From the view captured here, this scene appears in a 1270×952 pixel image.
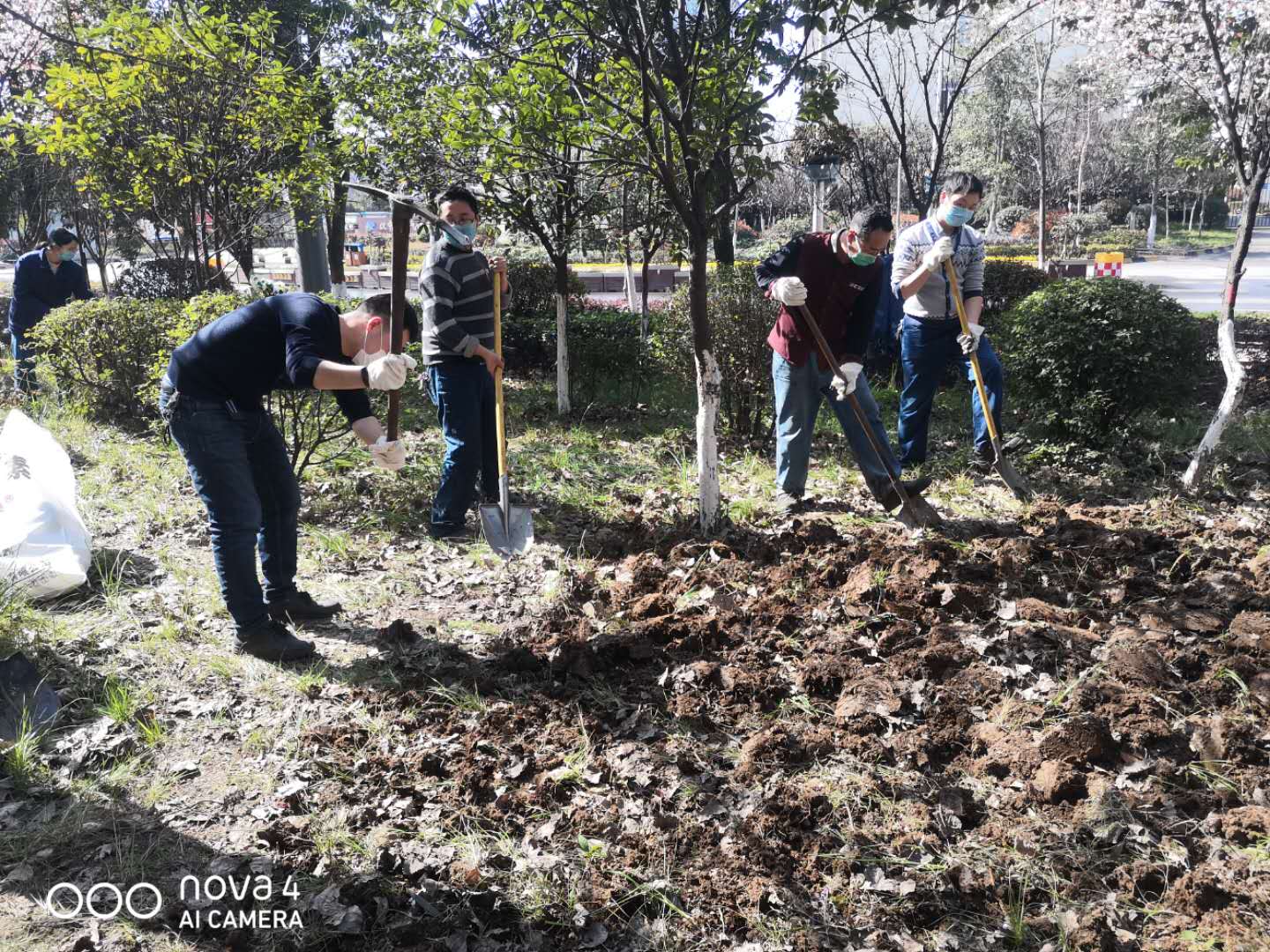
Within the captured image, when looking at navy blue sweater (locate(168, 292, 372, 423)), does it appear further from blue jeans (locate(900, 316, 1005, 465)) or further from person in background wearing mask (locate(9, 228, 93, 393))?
person in background wearing mask (locate(9, 228, 93, 393))

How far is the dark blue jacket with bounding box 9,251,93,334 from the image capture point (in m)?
8.64

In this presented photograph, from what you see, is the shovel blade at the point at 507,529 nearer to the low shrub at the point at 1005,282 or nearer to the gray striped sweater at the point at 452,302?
the gray striped sweater at the point at 452,302

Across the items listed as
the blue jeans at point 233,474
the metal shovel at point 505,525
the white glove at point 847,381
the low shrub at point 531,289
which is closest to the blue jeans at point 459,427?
the metal shovel at point 505,525

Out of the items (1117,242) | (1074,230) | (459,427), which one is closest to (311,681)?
(459,427)

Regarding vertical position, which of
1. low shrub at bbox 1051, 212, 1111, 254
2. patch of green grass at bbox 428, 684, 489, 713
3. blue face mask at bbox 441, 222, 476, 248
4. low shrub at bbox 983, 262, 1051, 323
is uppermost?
low shrub at bbox 1051, 212, 1111, 254

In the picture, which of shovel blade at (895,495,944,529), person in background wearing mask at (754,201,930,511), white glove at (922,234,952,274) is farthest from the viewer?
white glove at (922,234,952,274)

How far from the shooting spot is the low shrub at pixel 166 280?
7930 mm

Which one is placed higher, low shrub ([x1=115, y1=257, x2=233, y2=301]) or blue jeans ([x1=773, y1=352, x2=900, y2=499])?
low shrub ([x1=115, y1=257, x2=233, y2=301])

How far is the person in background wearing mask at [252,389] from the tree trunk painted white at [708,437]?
1.52 metres

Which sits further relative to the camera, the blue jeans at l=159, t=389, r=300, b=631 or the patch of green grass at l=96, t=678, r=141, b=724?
the blue jeans at l=159, t=389, r=300, b=631

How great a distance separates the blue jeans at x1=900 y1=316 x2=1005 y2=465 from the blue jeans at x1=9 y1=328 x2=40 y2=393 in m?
7.67

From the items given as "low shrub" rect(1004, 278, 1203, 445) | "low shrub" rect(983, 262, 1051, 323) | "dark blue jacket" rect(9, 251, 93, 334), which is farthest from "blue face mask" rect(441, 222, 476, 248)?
"low shrub" rect(983, 262, 1051, 323)

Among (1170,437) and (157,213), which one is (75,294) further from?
(1170,437)

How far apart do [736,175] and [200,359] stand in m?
2.80
